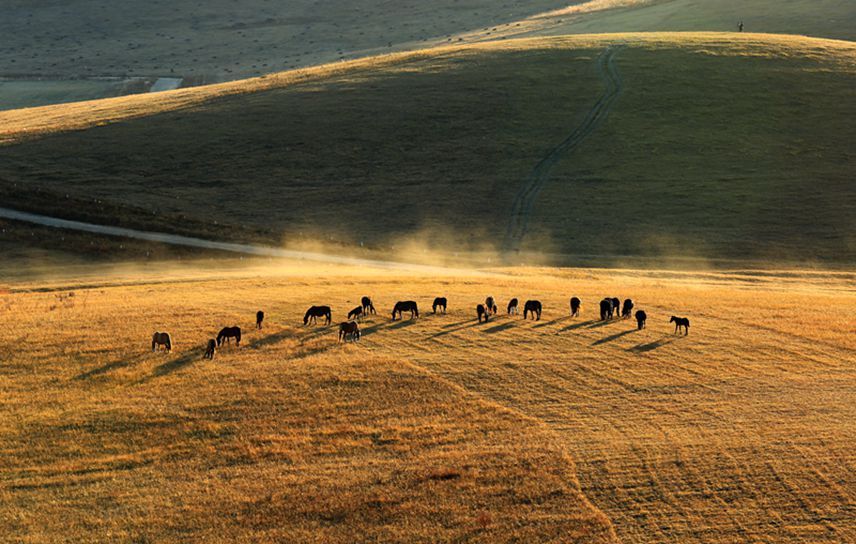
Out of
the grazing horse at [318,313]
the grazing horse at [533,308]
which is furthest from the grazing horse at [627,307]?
the grazing horse at [318,313]

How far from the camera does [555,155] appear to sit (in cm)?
8500

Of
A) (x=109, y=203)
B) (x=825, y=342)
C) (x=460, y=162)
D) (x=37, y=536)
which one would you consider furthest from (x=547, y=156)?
(x=37, y=536)

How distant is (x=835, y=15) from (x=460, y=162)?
331ft

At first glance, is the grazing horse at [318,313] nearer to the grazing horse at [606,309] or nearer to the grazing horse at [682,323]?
the grazing horse at [606,309]

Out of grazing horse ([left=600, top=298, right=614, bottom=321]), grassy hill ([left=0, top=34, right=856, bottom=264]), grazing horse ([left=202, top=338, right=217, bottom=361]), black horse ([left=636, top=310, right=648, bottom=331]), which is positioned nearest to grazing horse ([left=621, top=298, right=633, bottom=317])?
grazing horse ([left=600, top=298, right=614, bottom=321])

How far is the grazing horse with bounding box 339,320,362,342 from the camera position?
1332 inches

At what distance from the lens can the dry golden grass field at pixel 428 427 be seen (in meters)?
22.3

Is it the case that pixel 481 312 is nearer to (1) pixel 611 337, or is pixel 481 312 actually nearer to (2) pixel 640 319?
(1) pixel 611 337

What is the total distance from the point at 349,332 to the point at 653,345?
1195cm

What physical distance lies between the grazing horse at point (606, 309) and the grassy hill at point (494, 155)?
23456 mm

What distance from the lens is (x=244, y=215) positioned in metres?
71.1

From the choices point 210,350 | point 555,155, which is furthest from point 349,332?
point 555,155

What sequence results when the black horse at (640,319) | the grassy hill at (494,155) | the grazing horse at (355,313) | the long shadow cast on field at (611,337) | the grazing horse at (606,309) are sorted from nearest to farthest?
the long shadow cast on field at (611,337)
the black horse at (640,319)
the grazing horse at (355,313)
the grazing horse at (606,309)
the grassy hill at (494,155)

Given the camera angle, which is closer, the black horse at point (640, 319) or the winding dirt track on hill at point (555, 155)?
the black horse at point (640, 319)
